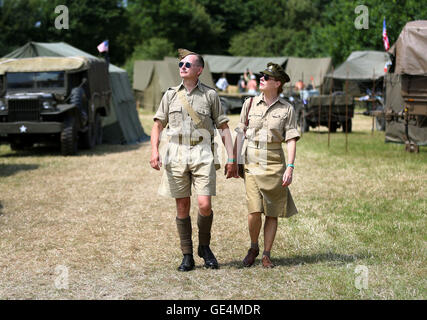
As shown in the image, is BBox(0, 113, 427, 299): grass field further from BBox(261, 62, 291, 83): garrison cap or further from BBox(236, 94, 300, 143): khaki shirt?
BBox(261, 62, 291, 83): garrison cap

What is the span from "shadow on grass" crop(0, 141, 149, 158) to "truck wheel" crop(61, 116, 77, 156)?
14.3 inches

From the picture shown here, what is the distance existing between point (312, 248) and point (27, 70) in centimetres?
1108

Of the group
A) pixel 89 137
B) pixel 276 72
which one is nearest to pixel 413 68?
pixel 89 137

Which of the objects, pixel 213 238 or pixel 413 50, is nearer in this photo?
pixel 213 238

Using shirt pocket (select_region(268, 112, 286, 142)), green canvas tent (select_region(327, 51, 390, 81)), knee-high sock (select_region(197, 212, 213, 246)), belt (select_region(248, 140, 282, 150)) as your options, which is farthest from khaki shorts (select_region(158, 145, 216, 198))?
green canvas tent (select_region(327, 51, 390, 81))

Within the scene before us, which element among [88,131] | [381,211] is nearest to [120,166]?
[88,131]

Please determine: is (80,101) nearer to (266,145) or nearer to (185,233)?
(185,233)

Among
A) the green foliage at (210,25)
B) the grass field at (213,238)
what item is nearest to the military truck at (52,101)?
the grass field at (213,238)

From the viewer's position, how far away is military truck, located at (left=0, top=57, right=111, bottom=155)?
15.2 m

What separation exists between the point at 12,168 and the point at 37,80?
366cm

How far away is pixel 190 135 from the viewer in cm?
576

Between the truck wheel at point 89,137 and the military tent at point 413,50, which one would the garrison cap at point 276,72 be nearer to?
the military tent at point 413,50

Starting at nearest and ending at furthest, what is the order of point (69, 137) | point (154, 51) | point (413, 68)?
point (413, 68) < point (69, 137) < point (154, 51)
